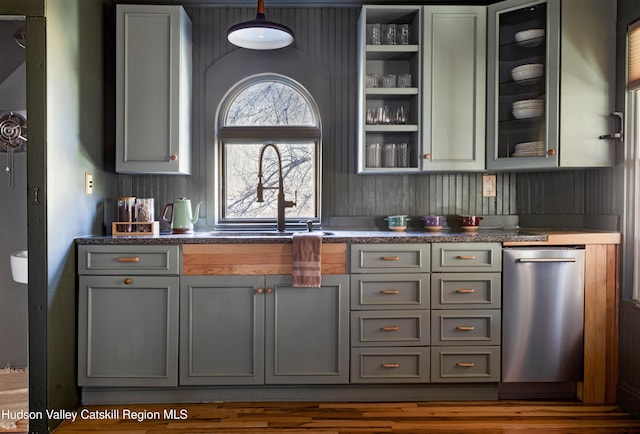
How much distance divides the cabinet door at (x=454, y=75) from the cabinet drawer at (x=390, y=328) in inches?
40.2

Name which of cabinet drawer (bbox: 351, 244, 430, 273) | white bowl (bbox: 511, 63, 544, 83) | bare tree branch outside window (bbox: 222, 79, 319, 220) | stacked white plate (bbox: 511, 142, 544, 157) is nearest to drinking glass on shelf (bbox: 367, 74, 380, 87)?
bare tree branch outside window (bbox: 222, 79, 319, 220)

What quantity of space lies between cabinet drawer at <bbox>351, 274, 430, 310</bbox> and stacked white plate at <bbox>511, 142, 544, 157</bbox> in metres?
1.03

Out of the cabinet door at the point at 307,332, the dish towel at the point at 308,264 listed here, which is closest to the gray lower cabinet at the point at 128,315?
the cabinet door at the point at 307,332

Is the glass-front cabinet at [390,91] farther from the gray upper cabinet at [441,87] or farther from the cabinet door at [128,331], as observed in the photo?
the cabinet door at [128,331]

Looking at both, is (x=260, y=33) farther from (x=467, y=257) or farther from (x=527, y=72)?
(x=467, y=257)

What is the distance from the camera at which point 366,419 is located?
8.39 feet

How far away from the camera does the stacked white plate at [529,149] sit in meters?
2.94

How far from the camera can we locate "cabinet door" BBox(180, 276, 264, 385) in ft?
8.84

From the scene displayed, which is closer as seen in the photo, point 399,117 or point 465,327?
point 465,327

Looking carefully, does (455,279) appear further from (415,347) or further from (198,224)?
(198,224)

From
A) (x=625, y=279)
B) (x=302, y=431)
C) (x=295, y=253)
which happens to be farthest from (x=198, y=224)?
(x=625, y=279)

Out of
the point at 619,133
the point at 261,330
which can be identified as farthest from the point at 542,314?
the point at 261,330

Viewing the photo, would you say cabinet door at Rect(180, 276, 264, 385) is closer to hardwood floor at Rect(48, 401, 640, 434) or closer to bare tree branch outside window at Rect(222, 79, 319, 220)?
hardwood floor at Rect(48, 401, 640, 434)

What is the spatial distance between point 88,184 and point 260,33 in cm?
136
